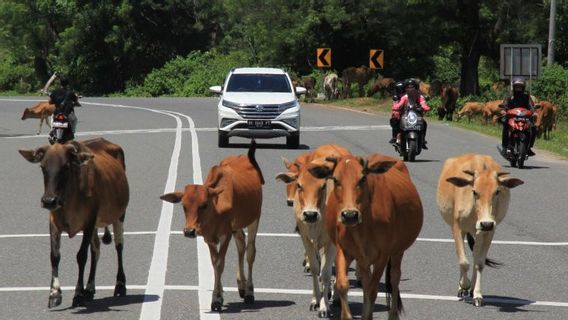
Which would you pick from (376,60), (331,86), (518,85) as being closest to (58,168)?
(518,85)

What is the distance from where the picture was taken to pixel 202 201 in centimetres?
A: 1009

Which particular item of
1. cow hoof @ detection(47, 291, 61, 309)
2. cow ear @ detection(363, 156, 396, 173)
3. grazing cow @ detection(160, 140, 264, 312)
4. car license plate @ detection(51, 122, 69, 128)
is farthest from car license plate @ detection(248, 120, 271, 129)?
cow ear @ detection(363, 156, 396, 173)

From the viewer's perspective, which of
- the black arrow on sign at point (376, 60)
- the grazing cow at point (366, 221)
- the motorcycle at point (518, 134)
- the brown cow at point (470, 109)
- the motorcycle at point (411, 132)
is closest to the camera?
the grazing cow at point (366, 221)

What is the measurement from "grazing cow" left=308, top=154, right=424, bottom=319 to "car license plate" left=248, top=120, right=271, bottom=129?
21.4 m

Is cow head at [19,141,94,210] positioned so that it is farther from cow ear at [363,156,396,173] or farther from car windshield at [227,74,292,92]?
car windshield at [227,74,292,92]

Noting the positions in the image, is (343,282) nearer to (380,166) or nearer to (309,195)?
(380,166)

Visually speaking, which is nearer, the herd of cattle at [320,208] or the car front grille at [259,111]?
the herd of cattle at [320,208]

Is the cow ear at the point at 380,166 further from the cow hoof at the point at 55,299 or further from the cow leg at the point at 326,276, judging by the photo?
the cow hoof at the point at 55,299

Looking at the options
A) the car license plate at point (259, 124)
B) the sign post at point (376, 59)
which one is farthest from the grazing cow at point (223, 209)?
the sign post at point (376, 59)

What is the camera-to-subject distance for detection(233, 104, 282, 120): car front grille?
103 feet

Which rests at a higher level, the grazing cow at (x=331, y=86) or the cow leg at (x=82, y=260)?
the cow leg at (x=82, y=260)

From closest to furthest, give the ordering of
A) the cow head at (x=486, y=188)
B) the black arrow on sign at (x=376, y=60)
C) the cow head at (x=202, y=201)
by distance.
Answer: the cow head at (x=202, y=201)
the cow head at (x=486, y=188)
the black arrow on sign at (x=376, y=60)

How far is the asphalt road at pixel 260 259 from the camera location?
10422 millimetres

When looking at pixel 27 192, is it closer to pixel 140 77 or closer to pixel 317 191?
pixel 317 191
